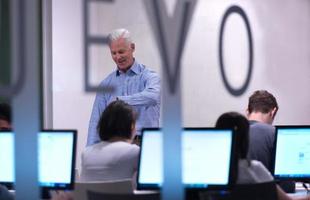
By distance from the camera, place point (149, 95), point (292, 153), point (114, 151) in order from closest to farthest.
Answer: point (114, 151)
point (292, 153)
point (149, 95)

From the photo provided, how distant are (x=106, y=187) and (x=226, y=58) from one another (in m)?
2.86

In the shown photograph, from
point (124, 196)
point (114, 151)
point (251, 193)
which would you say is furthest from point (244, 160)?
point (124, 196)

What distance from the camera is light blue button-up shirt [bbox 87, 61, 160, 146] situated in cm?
402

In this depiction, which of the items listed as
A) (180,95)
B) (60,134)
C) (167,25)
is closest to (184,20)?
(167,25)

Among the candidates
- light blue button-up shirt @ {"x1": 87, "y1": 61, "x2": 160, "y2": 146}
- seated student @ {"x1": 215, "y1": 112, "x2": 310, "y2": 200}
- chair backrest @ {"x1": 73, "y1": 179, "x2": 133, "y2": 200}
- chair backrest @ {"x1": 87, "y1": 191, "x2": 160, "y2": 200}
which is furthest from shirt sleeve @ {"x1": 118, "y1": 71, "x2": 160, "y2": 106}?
chair backrest @ {"x1": 87, "y1": 191, "x2": 160, "y2": 200}

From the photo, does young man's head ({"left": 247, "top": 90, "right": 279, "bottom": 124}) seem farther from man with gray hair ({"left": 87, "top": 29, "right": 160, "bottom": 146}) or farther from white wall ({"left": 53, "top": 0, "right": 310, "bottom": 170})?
man with gray hair ({"left": 87, "top": 29, "right": 160, "bottom": 146})

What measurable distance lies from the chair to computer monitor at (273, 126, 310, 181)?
0.99 metres

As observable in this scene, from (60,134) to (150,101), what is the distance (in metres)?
0.88

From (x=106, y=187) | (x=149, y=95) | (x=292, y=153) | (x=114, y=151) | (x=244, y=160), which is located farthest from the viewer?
(x=149, y=95)

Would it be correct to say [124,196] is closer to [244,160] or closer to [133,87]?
[244,160]

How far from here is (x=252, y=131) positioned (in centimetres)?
392

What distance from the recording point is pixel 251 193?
2625 millimetres

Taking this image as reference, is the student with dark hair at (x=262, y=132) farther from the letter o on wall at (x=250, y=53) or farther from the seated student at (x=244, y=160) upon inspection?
the seated student at (x=244, y=160)

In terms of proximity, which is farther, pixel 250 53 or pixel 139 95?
pixel 250 53
